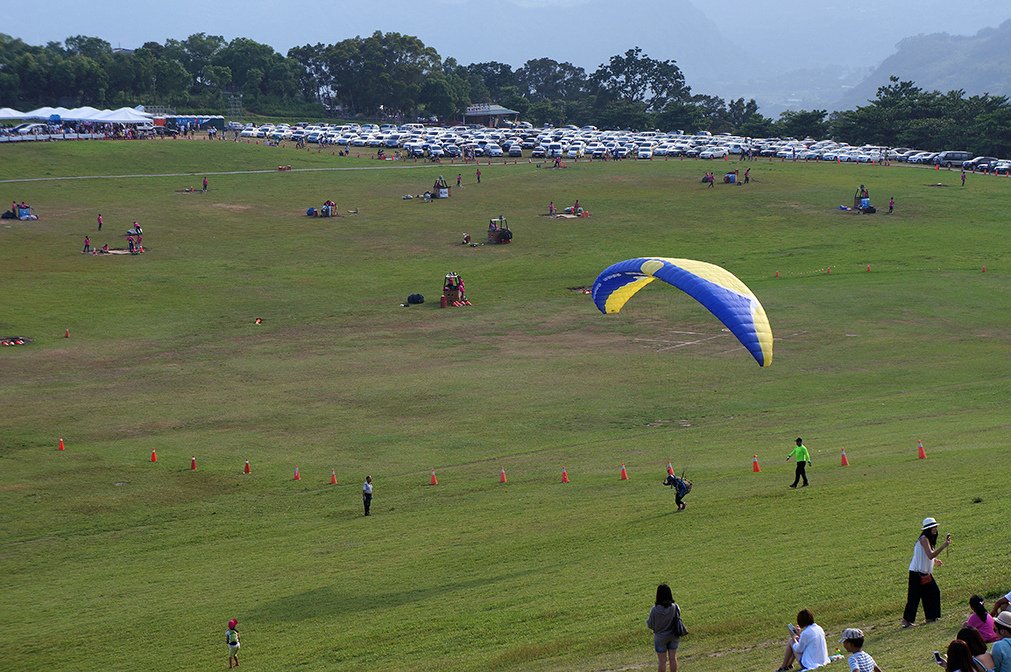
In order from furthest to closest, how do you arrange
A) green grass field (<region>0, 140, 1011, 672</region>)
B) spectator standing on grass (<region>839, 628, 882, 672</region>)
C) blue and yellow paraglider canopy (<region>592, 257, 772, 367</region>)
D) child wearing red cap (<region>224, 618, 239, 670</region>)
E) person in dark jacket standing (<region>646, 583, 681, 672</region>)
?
blue and yellow paraglider canopy (<region>592, 257, 772, 367</region>), green grass field (<region>0, 140, 1011, 672</region>), child wearing red cap (<region>224, 618, 239, 670</region>), person in dark jacket standing (<region>646, 583, 681, 672</region>), spectator standing on grass (<region>839, 628, 882, 672</region>)

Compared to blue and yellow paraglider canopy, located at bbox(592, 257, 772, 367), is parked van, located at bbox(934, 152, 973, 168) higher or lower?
higher

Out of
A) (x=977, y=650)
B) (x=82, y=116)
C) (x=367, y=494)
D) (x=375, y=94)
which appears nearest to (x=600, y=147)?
(x=82, y=116)

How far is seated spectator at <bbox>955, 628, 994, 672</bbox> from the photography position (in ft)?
43.1

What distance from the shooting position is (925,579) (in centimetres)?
1727

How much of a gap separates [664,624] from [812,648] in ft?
6.73

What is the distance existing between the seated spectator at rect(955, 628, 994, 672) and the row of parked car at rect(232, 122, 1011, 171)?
371 feet

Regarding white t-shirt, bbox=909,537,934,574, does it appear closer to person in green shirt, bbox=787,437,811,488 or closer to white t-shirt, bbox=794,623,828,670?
white t-shirt, bbox=794,623,828,670

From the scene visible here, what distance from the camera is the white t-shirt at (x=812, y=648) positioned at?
1612 cm

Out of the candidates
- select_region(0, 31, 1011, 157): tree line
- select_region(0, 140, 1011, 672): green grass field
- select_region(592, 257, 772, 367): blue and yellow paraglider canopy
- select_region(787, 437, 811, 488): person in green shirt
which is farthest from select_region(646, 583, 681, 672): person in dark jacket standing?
select_region(0, 31, 1011, 157): tree line

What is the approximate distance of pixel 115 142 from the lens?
128000 millimetres

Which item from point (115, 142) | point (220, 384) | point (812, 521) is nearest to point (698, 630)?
point (812, 521)

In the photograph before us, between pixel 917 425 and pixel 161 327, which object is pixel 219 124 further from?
pixel 917 425

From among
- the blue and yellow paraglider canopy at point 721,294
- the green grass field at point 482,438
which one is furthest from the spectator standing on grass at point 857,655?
the blue and yellow paraglider canopy at point 721,294

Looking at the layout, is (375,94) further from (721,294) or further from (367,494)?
(721,294)
